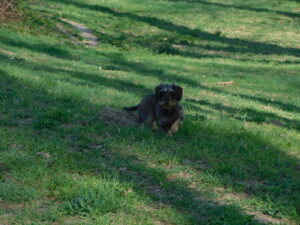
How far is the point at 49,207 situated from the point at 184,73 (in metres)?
14.7

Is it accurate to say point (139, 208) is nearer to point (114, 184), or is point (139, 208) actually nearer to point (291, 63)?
point (114, 184)

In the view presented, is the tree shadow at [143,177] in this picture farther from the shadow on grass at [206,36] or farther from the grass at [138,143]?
the shadow on grass at [206,36]

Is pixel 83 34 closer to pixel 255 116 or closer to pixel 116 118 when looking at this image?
pixel 255 116

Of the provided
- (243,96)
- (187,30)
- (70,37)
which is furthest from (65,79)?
(187,30)

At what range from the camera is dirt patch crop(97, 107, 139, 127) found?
33.1 ft

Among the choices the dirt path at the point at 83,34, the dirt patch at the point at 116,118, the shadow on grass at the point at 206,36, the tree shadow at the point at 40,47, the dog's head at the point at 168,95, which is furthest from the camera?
the shadow on grass at the point at 206,36

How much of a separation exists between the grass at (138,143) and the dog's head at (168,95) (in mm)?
579

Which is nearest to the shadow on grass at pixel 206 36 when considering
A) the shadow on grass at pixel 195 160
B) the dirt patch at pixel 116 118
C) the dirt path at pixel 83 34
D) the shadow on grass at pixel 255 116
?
the dirt path at pixel 83 34

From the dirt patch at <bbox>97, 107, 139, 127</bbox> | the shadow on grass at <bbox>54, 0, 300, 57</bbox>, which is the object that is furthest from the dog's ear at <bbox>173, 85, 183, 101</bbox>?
the shadow on grass at <bbox>54, 0, 300, 57</bbox>

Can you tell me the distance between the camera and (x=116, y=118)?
10.2 m

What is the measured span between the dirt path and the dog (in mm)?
16656

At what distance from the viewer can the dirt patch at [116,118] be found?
10095mm

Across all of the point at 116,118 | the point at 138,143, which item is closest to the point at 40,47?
the point at 116,118

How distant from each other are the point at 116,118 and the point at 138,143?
4.95ft
